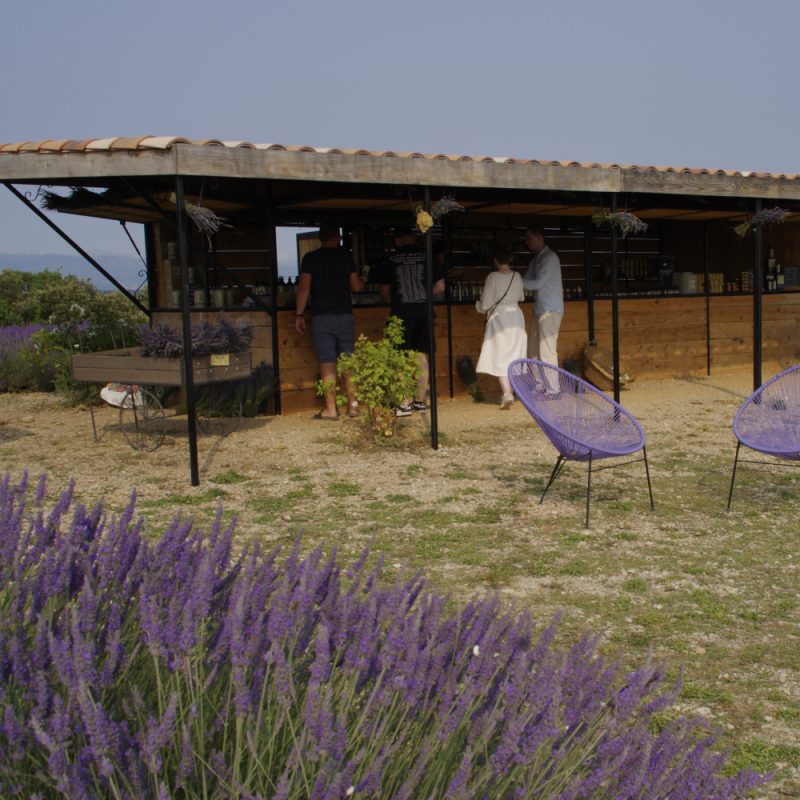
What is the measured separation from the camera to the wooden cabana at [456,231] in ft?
22.9

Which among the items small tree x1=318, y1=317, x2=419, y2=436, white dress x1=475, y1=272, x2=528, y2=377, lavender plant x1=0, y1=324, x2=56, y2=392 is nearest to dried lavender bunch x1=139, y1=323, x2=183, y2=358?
small tree x1=318, y1=317, x2=419, y2=436

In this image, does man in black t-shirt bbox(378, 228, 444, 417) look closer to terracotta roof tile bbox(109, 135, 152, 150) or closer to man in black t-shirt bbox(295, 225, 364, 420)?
man in black t-shirt bbox(295, 225, 364, 420)

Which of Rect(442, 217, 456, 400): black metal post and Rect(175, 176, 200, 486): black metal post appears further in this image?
Rect(442, 217, 456, 400): black metal post

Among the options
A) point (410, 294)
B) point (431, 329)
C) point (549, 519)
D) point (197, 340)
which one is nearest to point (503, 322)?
point (410, 294)

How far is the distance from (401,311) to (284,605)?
8328mm

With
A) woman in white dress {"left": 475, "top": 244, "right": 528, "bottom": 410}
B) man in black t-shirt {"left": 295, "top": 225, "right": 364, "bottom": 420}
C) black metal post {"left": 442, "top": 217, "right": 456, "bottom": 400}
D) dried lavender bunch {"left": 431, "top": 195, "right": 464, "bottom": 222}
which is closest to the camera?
dried lavender bunch {"left": 431, "top": 195, "right": 464, "bottom": 222}

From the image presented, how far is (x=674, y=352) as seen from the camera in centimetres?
1320

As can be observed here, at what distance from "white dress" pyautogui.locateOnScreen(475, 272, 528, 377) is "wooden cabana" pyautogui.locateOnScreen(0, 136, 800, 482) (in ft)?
2.93

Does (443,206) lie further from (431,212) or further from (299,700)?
(299,700)

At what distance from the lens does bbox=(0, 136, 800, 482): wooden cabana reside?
6969 millimetres

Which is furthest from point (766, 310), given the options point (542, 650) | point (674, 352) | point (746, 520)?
point (542, 650)

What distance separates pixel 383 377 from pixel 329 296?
5.34 ft

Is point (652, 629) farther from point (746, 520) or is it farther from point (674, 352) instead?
point (674, 352)

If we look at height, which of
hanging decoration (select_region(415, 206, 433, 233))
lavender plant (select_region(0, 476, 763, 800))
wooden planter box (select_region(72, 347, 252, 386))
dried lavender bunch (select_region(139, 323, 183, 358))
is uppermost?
hanging decoration (select_region(415, 206, 433, 233))
